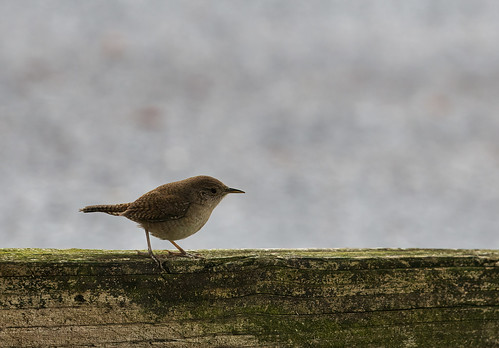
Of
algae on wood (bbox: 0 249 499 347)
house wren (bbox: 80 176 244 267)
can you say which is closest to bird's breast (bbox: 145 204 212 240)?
house wren (bbox: 80 176 244 267)

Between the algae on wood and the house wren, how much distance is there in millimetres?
658

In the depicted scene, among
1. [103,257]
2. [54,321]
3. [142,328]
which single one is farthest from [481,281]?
[54,321]

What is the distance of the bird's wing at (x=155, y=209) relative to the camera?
2666mm

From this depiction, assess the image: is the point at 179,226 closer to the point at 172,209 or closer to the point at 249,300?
the point at 172,209

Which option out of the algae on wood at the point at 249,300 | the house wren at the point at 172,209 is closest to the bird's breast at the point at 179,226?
the house wren at the point at 172,209

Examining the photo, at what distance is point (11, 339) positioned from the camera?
179 cm

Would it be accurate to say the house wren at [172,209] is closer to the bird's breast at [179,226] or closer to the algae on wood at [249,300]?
the bird's breast at [179,226]

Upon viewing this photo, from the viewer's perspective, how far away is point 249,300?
6.20 feet

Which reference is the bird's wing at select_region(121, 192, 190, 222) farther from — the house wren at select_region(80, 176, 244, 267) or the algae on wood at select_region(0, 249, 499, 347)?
the algae on wood at select_region(0, 249, 499, 347)

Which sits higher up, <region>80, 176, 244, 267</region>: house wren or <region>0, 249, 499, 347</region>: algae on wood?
<region>80, 176, 244, 267</region>: house wren

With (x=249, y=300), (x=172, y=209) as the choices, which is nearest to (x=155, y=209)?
(x=172, y=209)

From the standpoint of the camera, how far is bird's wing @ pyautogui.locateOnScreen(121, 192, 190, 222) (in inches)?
105

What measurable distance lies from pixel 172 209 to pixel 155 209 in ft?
0.26

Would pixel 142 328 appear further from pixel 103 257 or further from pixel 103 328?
pixel 103 257
